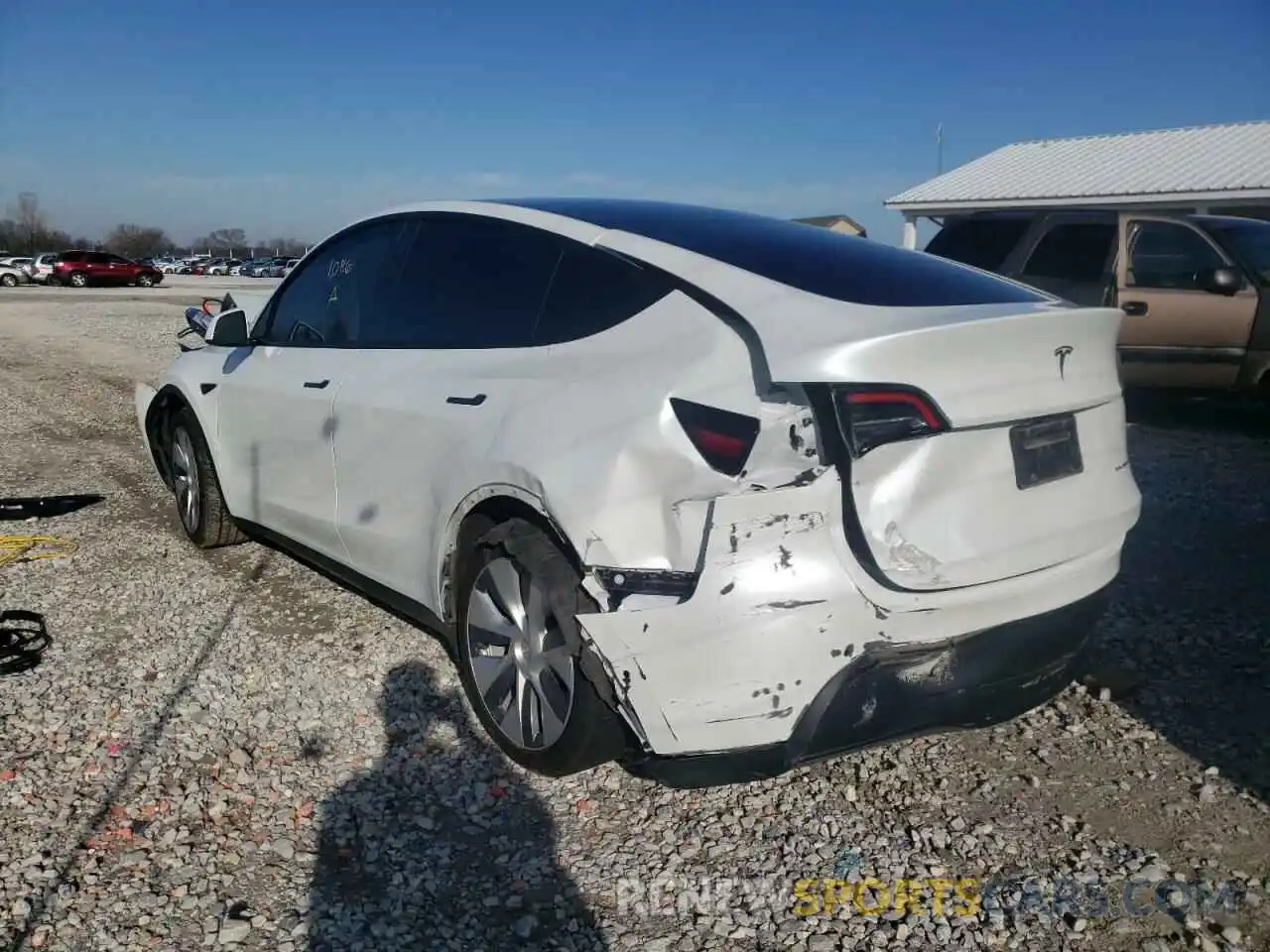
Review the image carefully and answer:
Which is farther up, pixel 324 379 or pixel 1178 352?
pixel 324 379

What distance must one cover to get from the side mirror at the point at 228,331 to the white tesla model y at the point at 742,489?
146 centimetres

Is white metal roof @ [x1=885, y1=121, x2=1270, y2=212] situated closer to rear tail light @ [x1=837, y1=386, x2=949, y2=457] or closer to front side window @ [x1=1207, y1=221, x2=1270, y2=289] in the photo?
front side window @ [x1=1207, y1=221, x2=1270, y2=289]

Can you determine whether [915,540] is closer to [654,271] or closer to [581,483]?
[581,483]

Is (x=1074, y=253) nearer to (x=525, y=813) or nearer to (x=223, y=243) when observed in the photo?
(x=525, y=813)

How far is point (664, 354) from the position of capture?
2.63m

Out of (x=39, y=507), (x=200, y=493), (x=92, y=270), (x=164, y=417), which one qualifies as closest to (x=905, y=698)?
(x=200, y=493)

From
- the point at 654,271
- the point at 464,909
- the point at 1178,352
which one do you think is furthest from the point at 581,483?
the point at 1178,352

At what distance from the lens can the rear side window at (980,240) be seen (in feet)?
28.0

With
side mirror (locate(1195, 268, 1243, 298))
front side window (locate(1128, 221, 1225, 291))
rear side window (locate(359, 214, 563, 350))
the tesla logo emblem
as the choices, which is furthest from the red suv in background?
the tesla logo emblem

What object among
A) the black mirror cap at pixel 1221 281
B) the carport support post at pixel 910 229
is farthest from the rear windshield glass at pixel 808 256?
the carport support post at pixel 910 229

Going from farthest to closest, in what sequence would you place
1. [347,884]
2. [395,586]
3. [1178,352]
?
[1178,352]
[395,586]
[347,884]

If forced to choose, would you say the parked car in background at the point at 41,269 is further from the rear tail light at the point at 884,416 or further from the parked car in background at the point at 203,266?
the rear tail light at the point at 884,416

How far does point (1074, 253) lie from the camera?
8.30 metres

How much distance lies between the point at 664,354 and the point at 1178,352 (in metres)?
6.75
